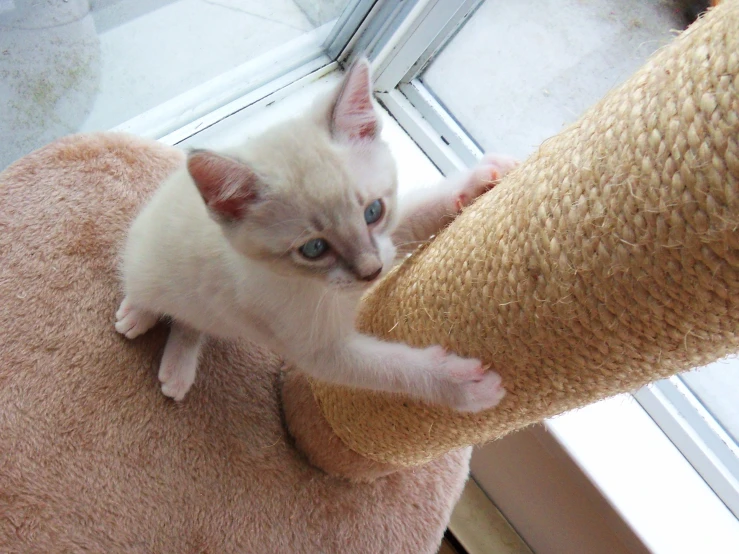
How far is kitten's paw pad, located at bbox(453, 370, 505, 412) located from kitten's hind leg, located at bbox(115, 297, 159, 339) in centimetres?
58

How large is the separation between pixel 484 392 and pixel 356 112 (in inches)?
16.0

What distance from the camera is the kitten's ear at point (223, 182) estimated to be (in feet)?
2.27

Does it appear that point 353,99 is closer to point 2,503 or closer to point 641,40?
point 2,503

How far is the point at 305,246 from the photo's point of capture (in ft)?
2.54

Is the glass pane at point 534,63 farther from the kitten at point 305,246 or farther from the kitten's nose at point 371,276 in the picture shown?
the kitten's nose at point 371,276

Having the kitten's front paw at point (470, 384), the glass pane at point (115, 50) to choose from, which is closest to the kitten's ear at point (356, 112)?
the kitten's front paw at point (470, 384)

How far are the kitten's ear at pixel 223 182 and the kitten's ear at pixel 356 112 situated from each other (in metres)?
0.15

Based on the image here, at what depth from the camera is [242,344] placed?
44.6 inches

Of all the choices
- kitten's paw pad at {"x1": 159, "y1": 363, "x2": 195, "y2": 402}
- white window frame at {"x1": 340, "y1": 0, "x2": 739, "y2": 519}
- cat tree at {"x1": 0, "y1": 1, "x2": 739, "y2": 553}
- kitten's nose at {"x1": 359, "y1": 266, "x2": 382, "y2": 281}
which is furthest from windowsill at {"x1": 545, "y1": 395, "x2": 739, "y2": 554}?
kitten's paw pad at {"x1": 159, "y1": 363, "x2": 195, "y2": 402}

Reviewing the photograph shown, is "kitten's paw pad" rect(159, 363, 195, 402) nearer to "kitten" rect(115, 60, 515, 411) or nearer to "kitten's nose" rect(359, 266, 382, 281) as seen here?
"kitten" rect(115, 60, 515, 411)

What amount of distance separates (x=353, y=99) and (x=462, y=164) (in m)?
0.71

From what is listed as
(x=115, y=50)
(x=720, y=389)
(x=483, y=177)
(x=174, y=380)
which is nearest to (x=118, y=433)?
(x=174, y=380)

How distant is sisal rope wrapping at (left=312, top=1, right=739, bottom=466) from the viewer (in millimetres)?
500

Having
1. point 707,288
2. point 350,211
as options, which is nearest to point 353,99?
point 350,211
